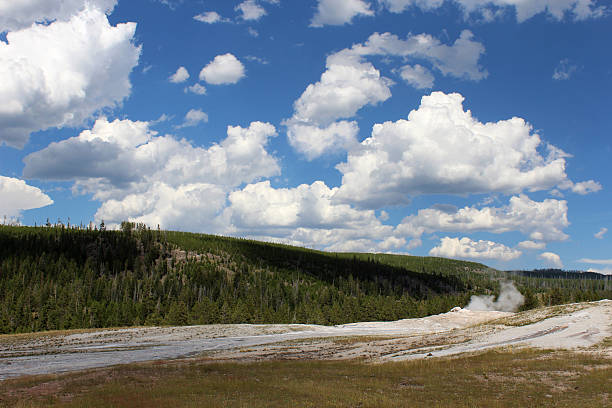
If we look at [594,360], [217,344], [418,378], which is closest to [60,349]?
[217,344]

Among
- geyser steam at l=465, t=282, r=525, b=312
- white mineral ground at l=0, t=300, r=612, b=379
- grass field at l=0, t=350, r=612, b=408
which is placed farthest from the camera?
geyser steam at l=465, t=282, r=525, b=312

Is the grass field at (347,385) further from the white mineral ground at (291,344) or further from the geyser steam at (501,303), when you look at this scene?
the geyser steam at (501,303)

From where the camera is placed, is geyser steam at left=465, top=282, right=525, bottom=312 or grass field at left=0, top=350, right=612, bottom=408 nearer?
grass field at left=0, top=350, right=612, bottom=408

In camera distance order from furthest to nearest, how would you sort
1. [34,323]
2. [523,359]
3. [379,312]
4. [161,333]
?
1. [379,312]
2. [34,323]
3. [161,333]
4. [523,359]

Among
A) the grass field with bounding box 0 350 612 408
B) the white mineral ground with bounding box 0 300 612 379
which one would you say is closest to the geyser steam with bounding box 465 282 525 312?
the white mineral ground with bounding box 0 300 612 379

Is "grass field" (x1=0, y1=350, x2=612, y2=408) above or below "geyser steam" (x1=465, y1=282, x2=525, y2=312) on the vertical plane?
above

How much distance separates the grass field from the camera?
77.3 ft

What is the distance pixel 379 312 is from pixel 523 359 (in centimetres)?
10155

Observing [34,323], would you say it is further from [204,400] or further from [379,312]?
[204,400]

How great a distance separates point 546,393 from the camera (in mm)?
25219

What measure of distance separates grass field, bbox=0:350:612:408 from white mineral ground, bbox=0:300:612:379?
7.04m

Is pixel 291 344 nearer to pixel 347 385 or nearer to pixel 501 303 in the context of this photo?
pixel 347 385

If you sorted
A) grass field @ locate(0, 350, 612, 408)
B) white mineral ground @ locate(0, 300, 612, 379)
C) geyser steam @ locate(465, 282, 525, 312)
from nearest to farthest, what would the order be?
1. grass field @ locate(0, 350, 612, 408)
2. white mineral ground @ locate(0, 300, 612, 379)
3. geyser steam @ locate(465, 282, 525, 312)

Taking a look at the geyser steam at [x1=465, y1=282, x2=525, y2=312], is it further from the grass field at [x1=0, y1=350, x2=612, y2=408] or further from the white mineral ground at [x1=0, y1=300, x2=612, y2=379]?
the grass field at [x1=0, y1=350, x2=612, y2=408]
